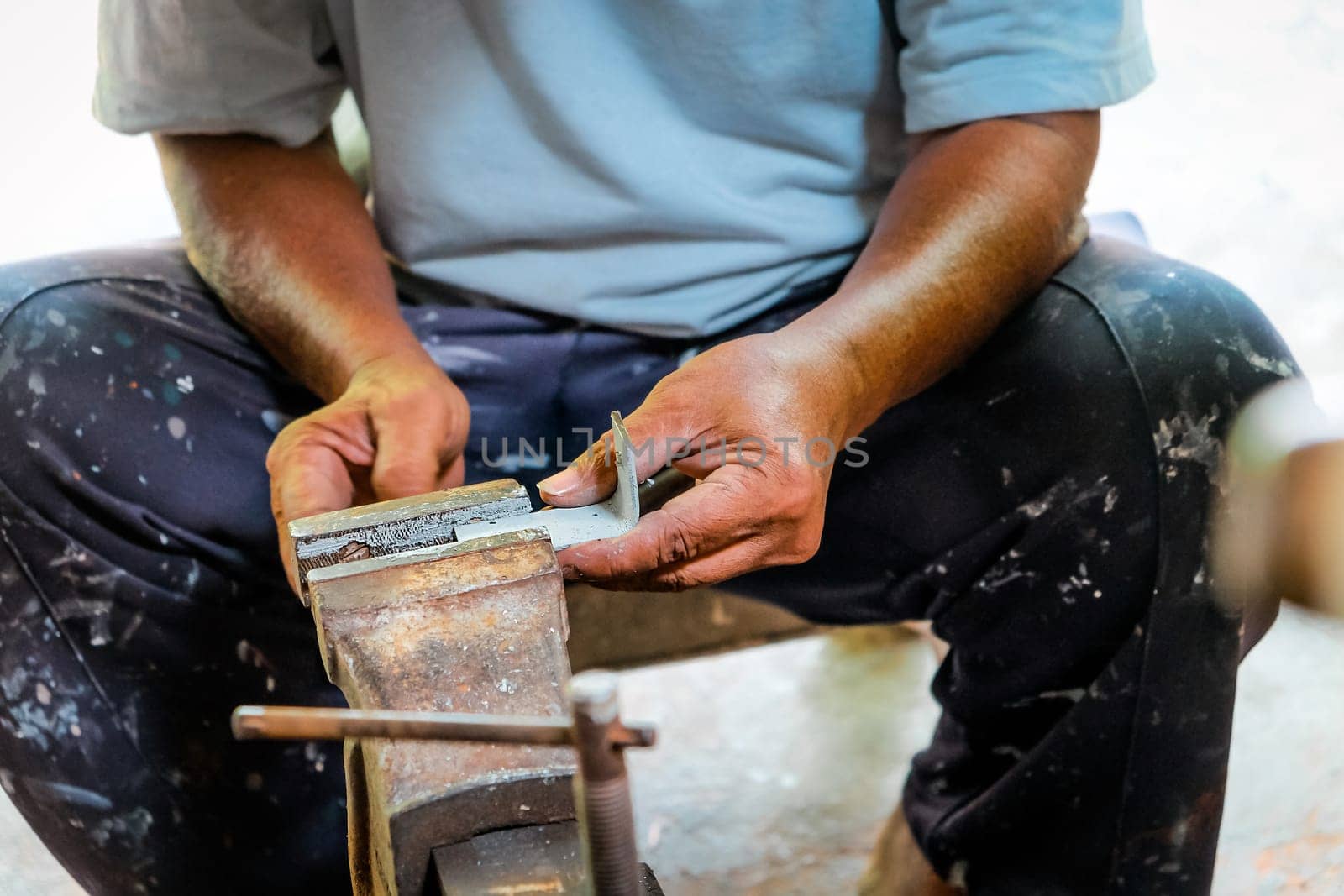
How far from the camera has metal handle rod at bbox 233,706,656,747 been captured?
606 mm

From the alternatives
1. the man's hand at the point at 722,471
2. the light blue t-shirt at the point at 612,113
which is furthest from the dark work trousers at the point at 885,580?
the man's hand at the point at 722,471

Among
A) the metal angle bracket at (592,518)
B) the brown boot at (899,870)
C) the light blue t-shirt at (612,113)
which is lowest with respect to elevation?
the brown boot at (899,870)

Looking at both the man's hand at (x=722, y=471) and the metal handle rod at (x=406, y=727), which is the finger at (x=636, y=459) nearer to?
the man's hand at (x=722, y=471)

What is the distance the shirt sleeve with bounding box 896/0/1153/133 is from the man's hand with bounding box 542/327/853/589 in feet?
1.13

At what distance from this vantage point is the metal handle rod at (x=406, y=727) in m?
0.61

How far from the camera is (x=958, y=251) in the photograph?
3.74ft

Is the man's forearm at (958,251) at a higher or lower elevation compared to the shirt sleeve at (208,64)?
lower

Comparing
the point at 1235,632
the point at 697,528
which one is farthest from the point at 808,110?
the point at 1235,632

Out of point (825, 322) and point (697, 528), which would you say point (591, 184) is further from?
point (697, 528)

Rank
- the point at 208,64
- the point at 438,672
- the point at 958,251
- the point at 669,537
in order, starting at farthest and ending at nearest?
the point at 208,64, the point at 958,251, the point at 669,537, the point at 438,672

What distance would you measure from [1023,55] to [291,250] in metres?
0.78

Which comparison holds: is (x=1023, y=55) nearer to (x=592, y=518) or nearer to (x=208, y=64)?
(x=592, y=518)

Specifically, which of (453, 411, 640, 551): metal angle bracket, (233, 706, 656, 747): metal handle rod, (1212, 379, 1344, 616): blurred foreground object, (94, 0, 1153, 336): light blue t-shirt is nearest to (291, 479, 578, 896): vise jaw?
(453, 411, 640, 551): metal angle bracket

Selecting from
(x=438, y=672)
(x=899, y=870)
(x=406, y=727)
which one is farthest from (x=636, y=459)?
(x=899, y=870)
